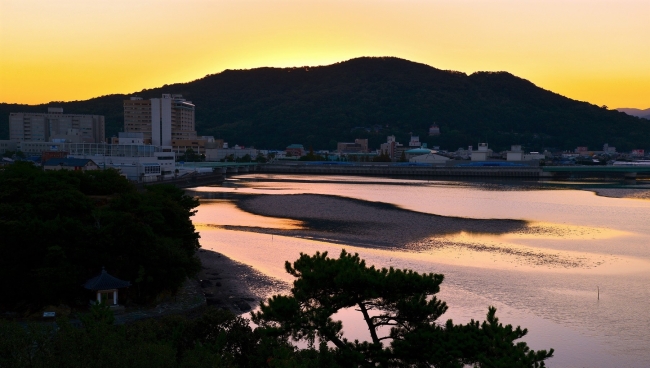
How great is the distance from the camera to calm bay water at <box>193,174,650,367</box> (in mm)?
11391

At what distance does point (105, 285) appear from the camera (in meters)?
11.4

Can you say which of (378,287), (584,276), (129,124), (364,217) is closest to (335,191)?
(364,217)

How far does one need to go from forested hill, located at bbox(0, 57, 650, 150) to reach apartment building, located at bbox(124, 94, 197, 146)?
72.4 feet

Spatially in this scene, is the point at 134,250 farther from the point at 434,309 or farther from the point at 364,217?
the point at 364,217

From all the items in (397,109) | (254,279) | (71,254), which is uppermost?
(397,109)

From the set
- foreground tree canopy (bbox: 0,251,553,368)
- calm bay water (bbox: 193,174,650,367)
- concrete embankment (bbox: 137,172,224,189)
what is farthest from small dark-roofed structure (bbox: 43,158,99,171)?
foreground tree canopy (bbox: 0,251,553,368)

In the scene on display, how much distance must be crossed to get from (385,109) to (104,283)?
121543 millimetres

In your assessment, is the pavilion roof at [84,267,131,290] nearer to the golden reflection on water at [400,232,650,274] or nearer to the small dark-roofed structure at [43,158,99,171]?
the golden reflection on water at [400,232,650,274]

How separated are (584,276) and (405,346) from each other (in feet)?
36.7

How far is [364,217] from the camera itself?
27.7 metres

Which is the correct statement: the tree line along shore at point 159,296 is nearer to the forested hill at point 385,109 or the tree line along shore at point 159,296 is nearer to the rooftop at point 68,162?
the rooftop at point 68,162

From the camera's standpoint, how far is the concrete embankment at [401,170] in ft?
203

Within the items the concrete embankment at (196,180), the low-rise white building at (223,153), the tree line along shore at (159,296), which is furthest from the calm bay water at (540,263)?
the low-rise white building at (223,153)

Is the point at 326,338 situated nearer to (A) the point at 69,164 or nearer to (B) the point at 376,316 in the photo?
(B) the point at 376,316
